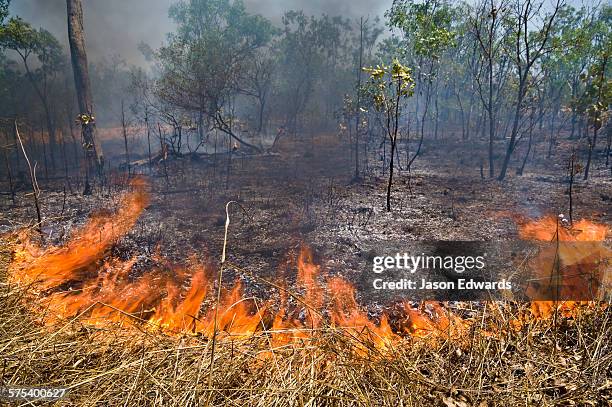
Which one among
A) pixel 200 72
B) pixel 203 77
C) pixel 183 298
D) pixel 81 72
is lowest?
pixel 183 298

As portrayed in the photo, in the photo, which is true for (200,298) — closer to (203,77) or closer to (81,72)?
(81,72)

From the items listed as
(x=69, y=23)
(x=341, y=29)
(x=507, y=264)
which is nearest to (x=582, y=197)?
(x=507, y=264)

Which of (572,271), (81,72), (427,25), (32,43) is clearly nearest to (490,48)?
(427,25)

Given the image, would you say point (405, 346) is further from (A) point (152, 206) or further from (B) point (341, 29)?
(B) point (341, 29)

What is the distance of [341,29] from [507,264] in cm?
3878

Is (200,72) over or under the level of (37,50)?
under

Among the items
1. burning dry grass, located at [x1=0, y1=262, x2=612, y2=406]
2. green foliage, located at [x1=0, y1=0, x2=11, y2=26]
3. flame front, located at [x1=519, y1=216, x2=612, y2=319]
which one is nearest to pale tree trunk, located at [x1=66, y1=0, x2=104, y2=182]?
green foliage, located at [x1=0, y1=0, x2=11, y2=26]

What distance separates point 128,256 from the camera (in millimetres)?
7277

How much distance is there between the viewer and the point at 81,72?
15.7 m

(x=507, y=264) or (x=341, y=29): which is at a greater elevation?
(x=341, y=29)

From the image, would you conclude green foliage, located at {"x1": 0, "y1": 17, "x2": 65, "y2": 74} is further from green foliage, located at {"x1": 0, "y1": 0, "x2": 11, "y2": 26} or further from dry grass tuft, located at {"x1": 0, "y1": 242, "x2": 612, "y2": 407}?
dry grass tuft, located at {"x1": 0, "y1": 242, "x2": 612, "y2": 407}

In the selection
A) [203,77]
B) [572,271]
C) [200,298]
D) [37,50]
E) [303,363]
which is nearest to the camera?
[303,363]

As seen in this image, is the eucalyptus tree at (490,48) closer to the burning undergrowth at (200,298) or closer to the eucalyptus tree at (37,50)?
the burning undergrowth at (200,298)

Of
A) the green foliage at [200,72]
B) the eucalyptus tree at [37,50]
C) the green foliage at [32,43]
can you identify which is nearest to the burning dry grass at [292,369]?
the green foliage at [200,72]
